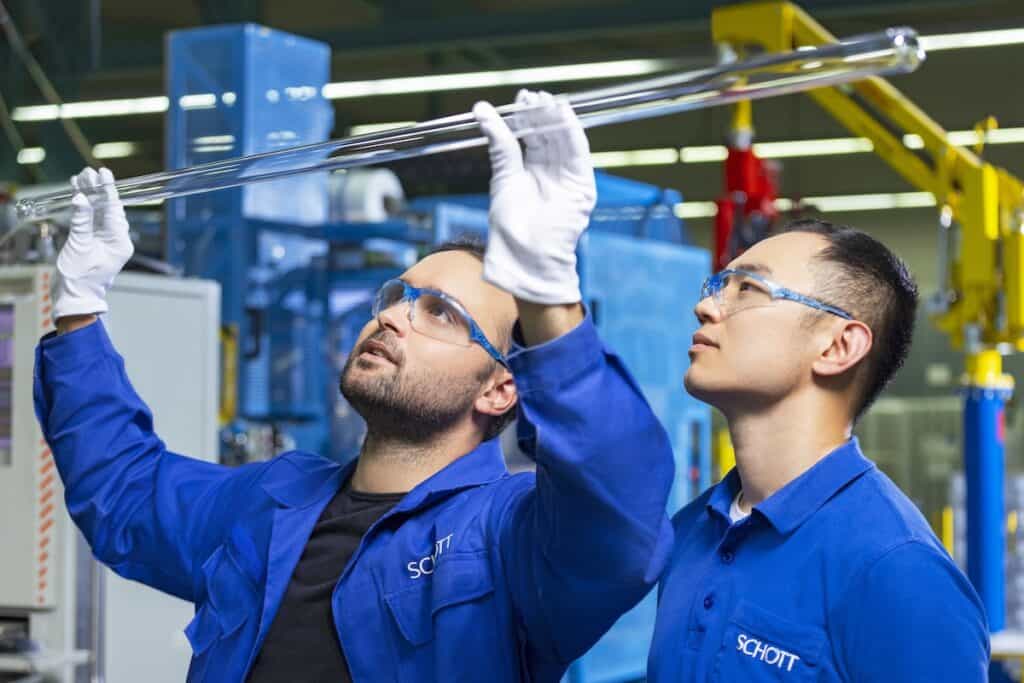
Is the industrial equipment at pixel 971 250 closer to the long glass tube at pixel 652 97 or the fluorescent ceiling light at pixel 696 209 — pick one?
the long glass tube at pixel 652 97

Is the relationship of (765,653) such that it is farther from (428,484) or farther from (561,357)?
(428,484)

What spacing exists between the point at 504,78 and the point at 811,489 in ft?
36.6

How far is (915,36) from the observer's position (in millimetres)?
1437

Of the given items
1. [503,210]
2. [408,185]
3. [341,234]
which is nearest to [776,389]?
[503,210]

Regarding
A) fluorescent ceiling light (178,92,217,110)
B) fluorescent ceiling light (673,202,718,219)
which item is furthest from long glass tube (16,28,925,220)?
fluorescent ceiling light (673,202,718,219)

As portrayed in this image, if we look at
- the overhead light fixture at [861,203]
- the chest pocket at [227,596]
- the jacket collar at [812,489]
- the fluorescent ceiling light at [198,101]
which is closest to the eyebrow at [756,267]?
the jacket collar at [812,489]

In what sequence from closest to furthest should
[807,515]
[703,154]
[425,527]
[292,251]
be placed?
[807,515], [425,527], [292,251], [703,154]

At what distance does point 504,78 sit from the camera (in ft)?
42.1

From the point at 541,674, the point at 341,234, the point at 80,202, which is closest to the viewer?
the point at 541,674

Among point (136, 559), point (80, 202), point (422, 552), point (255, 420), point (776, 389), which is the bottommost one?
point (255, 420)

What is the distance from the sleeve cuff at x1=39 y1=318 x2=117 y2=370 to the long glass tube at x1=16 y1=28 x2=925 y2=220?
20.6 inches

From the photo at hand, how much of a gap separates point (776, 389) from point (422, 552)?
24.6 inches

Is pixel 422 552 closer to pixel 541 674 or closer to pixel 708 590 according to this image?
pixel 541 674

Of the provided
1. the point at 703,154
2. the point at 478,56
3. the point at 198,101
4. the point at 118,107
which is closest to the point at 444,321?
the point at 198,101
